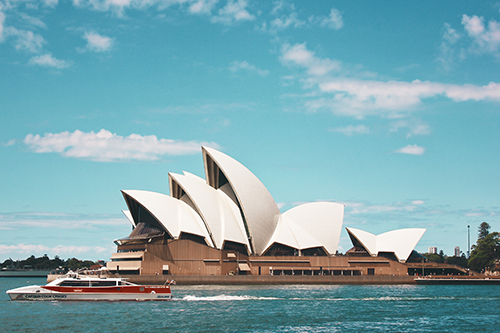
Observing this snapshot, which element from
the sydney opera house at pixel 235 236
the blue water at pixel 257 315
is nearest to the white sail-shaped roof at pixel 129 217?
the sydney opera house at pixel 235 236

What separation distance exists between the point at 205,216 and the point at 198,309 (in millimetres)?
32371

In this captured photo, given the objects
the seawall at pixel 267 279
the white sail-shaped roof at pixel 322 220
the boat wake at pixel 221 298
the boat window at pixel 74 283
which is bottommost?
the seawall at pixel 267 279

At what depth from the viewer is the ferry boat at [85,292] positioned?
147ft

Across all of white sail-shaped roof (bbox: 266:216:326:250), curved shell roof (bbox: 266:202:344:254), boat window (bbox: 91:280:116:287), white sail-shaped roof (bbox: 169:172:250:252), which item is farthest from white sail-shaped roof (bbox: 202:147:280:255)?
boat window (bbox: 91:280:116:287)

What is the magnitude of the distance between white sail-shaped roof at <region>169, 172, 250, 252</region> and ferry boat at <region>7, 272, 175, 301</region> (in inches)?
1100

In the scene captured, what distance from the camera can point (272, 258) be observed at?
77125 mm

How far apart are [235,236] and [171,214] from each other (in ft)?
32.6

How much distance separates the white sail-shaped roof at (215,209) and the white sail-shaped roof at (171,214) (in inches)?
41.2

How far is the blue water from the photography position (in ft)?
109

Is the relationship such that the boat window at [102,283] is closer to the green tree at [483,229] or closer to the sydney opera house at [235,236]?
the sydney opera house at [235,236]

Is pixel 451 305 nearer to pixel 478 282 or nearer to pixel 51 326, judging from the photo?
pixel 51 326

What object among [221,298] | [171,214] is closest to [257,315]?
[221,298]

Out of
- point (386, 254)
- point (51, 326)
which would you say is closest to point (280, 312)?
point (51, 326)

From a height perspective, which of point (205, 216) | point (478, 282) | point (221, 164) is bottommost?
point (478, 282)
